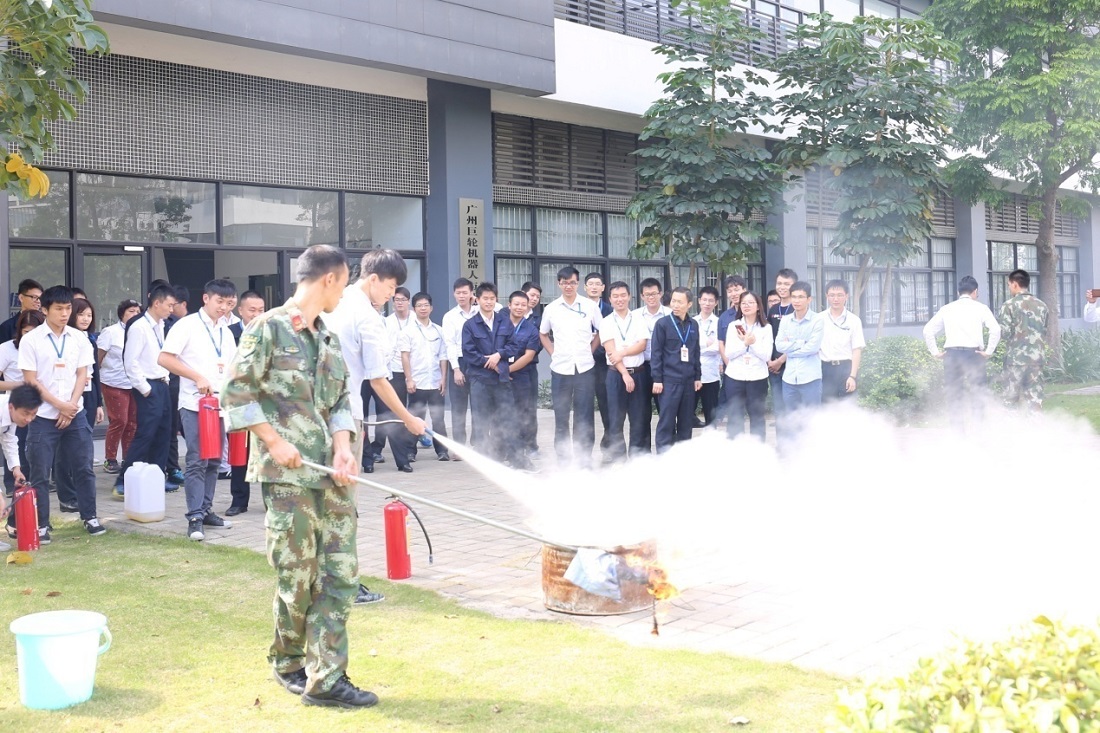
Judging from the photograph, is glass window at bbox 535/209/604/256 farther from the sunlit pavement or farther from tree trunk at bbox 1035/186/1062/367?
tree trunk at bbox 1035/186/1062/367

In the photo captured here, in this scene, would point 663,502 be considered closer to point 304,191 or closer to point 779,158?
point 304,191

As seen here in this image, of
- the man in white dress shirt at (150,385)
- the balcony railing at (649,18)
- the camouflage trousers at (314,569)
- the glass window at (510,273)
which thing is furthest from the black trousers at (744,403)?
the balcony railing at (649,18)

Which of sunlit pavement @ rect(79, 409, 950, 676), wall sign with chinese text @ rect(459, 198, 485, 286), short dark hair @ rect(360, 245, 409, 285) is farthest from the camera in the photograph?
wall sign with chinese text @ rect(459, 198, 485, 286)

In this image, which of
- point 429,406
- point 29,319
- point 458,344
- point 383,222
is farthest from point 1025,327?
point 29,319

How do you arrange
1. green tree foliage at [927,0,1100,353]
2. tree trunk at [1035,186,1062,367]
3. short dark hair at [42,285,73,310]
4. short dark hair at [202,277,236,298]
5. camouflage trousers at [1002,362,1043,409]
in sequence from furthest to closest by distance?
tree trunk at [1035,186,1062,367]
green tree foliage at [927,0,1100,353]
camouflage trousers at [1002,362,1043,409]
short dark hair at [202,277,236,298]
short dark hair at [42,285,73,310]

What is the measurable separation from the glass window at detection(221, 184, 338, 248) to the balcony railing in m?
5.44

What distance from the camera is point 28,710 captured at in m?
4.73

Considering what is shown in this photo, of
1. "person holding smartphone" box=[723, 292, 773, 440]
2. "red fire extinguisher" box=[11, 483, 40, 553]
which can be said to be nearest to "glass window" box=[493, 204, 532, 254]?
"person holding smartphone" box=[723, 292, 773, 440]

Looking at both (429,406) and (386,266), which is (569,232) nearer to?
(429,406)

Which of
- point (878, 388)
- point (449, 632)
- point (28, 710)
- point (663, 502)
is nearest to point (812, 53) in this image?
point (878, 388)

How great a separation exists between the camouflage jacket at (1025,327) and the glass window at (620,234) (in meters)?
Answer: 7.79

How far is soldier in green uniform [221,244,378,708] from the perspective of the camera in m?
4.69

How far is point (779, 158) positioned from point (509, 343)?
8254mm

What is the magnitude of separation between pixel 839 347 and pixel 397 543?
5.83 meters
